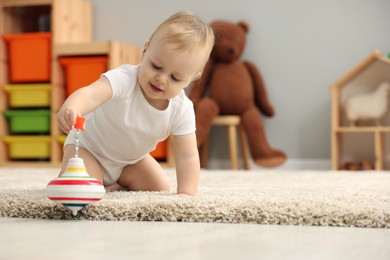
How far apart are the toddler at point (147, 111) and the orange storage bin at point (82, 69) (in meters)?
1.38

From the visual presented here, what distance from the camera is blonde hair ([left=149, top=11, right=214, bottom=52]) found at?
1.01 meters

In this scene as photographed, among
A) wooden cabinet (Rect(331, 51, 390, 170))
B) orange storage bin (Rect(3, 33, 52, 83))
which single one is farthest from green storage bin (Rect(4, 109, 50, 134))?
wooden cabinet (Rect(331, 51, 390, 170))

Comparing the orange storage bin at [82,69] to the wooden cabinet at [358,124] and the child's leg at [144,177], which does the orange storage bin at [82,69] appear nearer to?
the wooden cabinet at [358,124]

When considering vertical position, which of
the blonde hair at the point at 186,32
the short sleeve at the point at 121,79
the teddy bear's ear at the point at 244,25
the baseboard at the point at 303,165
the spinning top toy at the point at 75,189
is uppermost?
the teddy bear's ear at the point at 244,25

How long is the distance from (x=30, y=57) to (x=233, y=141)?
3.13ft

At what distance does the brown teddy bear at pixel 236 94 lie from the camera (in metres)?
2.64

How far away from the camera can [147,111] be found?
1.09 metres

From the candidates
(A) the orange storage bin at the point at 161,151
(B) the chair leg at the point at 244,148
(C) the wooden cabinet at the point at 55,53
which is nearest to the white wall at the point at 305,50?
(B) the chair leg at the point at 244,148

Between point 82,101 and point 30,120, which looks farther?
point 30,120

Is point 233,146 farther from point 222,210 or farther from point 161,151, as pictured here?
point 222,210

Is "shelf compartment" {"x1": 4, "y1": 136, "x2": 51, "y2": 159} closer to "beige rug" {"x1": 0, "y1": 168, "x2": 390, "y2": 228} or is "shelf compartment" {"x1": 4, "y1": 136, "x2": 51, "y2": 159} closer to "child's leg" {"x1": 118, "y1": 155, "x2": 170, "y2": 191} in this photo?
"child's leg" {"x1": 118, "y1": 155, "x2": 170, "y2": 191}

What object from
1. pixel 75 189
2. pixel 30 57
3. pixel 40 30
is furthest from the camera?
pixel 40 30

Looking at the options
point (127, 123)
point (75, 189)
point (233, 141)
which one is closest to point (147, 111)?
point (127, 123)

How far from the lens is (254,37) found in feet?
9.07
